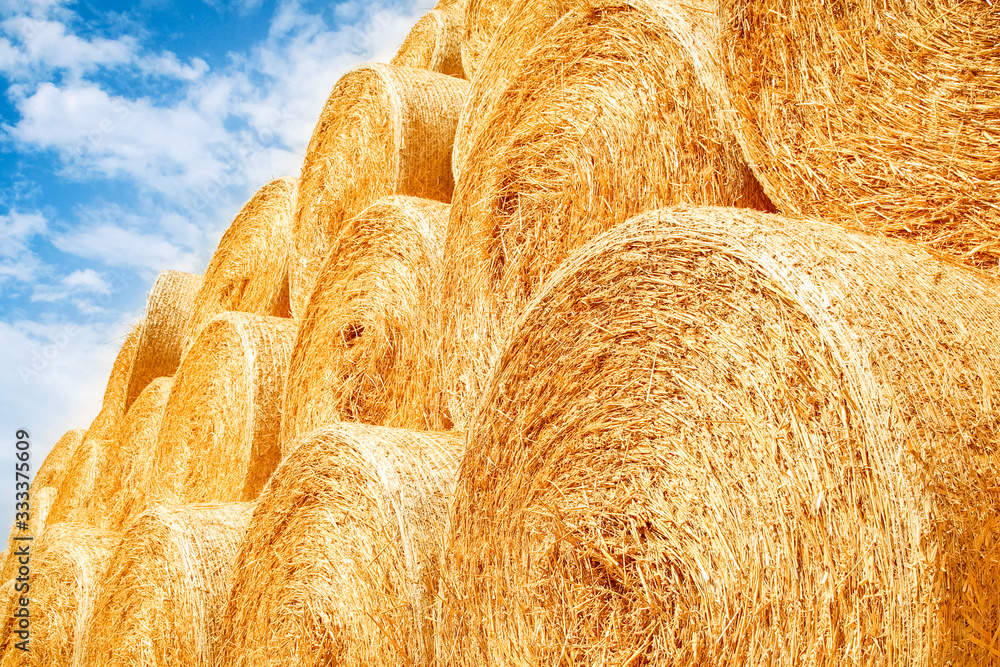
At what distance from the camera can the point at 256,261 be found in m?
4.08

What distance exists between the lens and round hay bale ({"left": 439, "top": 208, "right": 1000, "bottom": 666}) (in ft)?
3.39

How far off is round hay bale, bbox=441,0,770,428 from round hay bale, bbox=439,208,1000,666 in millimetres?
387

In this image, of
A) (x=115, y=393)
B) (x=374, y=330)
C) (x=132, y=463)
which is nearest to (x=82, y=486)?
(x=115, y=393)

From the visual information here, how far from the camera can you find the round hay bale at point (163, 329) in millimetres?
4777

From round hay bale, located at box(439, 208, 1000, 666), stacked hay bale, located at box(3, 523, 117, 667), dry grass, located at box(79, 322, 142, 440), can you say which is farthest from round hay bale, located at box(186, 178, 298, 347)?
round hay bale, located at box(439, 208, 1000, 666)

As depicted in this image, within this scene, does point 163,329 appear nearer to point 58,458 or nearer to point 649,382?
point 58,458

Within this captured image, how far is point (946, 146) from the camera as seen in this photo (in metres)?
1.43

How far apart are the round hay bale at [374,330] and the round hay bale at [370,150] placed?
32 cm

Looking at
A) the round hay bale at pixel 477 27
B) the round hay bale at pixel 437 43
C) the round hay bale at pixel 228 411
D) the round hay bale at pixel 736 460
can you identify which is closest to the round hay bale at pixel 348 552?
the round hay bale at pixel 736 460

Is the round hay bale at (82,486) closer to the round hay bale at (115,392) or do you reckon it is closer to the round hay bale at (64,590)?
the round hay bale at (115,392)

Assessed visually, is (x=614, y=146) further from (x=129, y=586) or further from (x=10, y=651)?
(x=10, y=651)

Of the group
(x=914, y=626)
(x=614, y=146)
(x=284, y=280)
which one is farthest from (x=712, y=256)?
(x=284, y=280)

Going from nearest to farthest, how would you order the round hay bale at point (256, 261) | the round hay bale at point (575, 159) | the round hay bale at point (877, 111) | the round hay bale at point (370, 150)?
the round hay bale at point (877, 111), the round hay bale at point (575, 159), the round hay bale at point (370, 150), the round hay bale at point (256, 261)

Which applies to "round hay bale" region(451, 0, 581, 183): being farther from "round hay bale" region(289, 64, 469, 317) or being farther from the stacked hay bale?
the stacked hay bale
